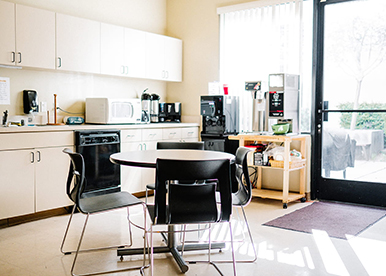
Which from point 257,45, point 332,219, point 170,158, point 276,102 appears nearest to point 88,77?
point 257,45

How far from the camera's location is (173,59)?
6184 mm

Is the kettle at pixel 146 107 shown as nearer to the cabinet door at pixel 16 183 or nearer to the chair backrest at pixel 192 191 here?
the cabinet door at pixel 16 183

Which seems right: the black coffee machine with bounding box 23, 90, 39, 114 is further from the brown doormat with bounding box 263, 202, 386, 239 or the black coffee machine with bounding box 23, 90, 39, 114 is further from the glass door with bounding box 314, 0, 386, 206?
the glass door with bounding box 314, 0, 386, 206

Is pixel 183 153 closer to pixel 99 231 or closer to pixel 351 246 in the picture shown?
A: pixel 99 231

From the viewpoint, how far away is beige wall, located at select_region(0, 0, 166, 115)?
15.1 feet

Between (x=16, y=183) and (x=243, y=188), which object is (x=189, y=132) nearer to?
(x=16, y=183)

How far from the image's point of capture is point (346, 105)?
499 cm

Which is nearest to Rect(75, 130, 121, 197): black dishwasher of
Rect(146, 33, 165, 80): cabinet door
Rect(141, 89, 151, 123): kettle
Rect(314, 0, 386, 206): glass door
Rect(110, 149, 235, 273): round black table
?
Rect(141, 89, 151, 123): kettle

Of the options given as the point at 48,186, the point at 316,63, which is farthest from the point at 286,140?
the point at 48,186

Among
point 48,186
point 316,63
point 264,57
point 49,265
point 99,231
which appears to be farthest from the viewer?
point 264,57

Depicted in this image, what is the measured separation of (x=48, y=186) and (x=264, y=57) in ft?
10.4

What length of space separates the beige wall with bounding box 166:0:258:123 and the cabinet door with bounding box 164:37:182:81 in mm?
104

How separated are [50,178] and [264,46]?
317 centimetres

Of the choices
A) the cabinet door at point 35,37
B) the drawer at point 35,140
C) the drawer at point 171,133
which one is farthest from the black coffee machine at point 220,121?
the cabinet door at point 35,37
